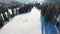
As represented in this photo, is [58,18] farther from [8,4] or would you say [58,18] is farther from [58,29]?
[8,4]

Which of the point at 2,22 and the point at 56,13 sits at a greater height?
the point at 56,13

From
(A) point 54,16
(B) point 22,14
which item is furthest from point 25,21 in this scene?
(A) point 54,16

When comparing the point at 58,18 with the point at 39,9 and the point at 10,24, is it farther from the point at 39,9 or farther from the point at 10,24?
the point at 10,24

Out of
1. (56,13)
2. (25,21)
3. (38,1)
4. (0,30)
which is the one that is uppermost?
(38,1)

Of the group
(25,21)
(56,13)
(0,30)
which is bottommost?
(0,30)

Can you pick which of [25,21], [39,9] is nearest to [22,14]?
[25,21]

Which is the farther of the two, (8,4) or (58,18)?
(8,4)
